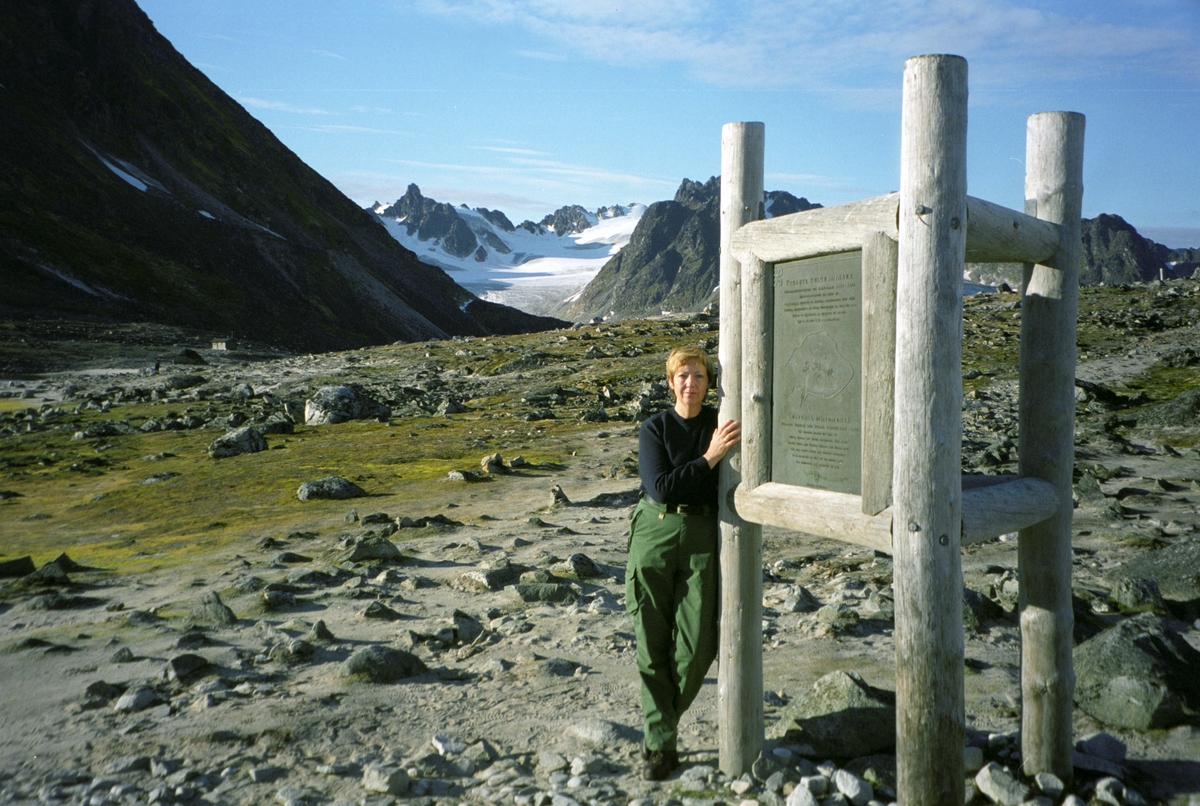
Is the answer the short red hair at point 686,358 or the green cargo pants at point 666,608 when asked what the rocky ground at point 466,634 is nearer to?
the green cargo pants at point 666,608

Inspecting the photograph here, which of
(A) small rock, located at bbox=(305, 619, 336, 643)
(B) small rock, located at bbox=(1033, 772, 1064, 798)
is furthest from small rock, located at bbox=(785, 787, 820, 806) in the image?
(A) small rock, located at bbox=(305, 619, 336, 643)

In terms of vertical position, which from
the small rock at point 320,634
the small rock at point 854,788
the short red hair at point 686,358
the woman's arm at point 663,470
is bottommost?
the small rock at point 320,634

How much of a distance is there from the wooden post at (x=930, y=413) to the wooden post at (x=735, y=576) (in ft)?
3.69

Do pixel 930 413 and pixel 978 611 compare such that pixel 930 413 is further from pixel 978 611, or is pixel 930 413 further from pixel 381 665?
pixel 381 665

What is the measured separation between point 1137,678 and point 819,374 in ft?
10.7

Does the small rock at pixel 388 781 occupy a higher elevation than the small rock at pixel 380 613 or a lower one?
higher

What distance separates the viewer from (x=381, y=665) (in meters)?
7.55

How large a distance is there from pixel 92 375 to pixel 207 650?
1336 inches

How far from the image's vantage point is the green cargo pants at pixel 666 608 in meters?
5.79

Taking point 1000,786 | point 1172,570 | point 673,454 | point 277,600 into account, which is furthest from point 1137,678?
point 277,600

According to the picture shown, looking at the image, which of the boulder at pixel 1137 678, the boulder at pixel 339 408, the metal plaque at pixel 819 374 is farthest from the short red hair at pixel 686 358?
the boulder at pixel 339 408

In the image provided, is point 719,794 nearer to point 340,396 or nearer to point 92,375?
point 340,396

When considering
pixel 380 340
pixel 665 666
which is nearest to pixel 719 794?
pixel 665 666

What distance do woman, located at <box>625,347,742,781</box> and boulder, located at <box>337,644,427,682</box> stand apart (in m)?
2.55
